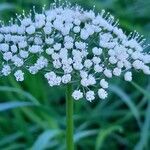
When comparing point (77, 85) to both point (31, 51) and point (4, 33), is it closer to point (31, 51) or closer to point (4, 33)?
point (31, 51)

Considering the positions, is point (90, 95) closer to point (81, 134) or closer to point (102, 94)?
point (102, 94)

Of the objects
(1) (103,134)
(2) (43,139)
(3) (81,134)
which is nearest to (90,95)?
(2) (43,139)

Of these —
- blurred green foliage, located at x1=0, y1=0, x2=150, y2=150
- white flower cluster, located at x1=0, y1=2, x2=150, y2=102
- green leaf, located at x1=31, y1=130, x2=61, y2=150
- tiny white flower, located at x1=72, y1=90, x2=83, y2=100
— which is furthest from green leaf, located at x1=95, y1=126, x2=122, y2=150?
tiny white flower, located at x1=72, y1=90, x2=83, y2=100

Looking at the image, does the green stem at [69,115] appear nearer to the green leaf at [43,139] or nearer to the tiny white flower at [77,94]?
the tiny white flower at [77,94]

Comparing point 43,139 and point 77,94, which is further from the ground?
point 43,139

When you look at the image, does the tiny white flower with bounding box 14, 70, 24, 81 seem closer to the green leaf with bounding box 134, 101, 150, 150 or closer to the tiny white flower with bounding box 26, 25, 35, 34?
the tiny white flower with bounding box 26, 25, 35, 34

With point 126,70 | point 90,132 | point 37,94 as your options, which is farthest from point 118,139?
point 126,70
